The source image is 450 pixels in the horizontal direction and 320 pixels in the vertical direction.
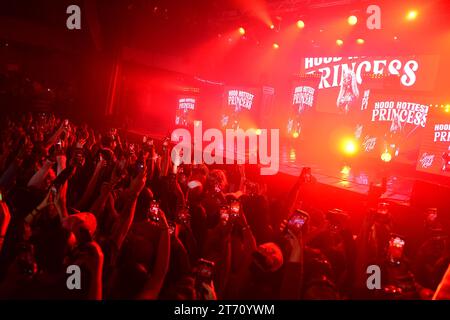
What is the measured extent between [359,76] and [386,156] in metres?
3.55

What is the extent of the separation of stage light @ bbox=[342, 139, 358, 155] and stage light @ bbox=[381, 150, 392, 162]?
1.28 m

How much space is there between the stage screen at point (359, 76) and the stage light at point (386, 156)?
226cm

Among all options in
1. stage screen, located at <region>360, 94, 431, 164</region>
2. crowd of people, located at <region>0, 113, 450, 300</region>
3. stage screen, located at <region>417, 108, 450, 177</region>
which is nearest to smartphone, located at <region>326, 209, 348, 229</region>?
crowd of people, located at <region>0, 113, 450, 300</region>

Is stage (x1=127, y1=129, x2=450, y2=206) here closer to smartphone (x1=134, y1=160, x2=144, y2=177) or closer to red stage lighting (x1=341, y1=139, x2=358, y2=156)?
red stage lighting (x1=341, y1=139, x2=358, y2=156)

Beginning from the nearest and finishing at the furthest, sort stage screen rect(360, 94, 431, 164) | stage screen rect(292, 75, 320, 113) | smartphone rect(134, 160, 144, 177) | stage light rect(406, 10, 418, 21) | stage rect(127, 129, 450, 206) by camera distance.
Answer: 1. smartphone rect(134, 160, 144, 177)
2. stage light rect(406, 10, 418, 21)
3. stage rect(127, 129, 450, 206)
4. stage screen rect(360, 94, 431, 164)
5. stage screen rect(292, 75, 320, 113)

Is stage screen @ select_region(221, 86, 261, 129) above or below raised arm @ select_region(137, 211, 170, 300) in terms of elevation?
above

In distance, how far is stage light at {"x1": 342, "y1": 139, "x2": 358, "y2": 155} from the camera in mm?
13690

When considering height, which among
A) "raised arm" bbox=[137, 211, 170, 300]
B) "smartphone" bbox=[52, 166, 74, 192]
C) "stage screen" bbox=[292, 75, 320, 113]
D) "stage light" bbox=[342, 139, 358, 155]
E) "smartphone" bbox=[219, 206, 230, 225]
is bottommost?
"raised arm" bbox=[137, 211, 170, 300]

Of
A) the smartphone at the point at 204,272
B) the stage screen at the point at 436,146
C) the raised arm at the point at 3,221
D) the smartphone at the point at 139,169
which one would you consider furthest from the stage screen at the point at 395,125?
the raised arm at the point at 3,221

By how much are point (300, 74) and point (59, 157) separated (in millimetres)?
14325

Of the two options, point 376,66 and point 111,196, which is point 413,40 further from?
point 111,196

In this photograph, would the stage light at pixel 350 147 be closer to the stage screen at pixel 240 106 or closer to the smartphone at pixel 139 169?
the stage screen at pixel 240 106

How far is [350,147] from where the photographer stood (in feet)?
45.6

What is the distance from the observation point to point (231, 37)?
14.3 meters
